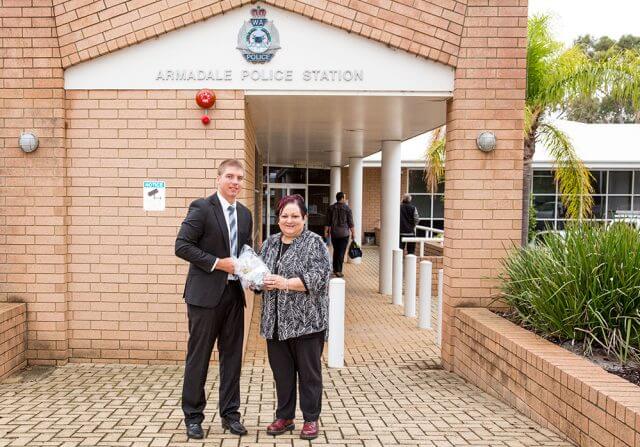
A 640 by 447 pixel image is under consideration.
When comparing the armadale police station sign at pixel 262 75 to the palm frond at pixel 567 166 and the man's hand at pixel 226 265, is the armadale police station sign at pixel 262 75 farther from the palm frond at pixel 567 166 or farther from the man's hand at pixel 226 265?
the palm frond at pixel 567 166

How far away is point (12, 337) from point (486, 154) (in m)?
5.01

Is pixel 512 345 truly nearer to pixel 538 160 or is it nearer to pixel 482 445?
pixel 482 445

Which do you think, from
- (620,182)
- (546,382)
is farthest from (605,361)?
(620,182)

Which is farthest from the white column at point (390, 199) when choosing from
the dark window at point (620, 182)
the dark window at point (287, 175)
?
the dark window at point (620, 182)

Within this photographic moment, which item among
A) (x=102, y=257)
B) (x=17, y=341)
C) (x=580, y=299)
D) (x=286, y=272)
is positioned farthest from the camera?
(x=102, y=257)

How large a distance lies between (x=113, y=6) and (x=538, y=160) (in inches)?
691

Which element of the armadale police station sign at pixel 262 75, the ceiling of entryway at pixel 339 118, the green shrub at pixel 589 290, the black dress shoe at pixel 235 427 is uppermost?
the armadale police station sign at pixel 262 75

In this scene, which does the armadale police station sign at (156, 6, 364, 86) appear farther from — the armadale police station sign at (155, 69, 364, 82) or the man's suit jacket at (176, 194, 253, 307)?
the man's suit jacket at (176, 194, 253, 307)

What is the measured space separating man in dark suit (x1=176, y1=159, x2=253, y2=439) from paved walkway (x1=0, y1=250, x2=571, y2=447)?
0.85 ft

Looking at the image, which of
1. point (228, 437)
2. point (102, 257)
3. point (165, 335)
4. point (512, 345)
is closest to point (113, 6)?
point (102, 257)

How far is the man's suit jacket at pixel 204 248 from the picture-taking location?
173 inches

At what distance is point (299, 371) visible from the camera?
14.9 ft

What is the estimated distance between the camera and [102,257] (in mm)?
6695

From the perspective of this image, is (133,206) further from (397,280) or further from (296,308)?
(397,280)
